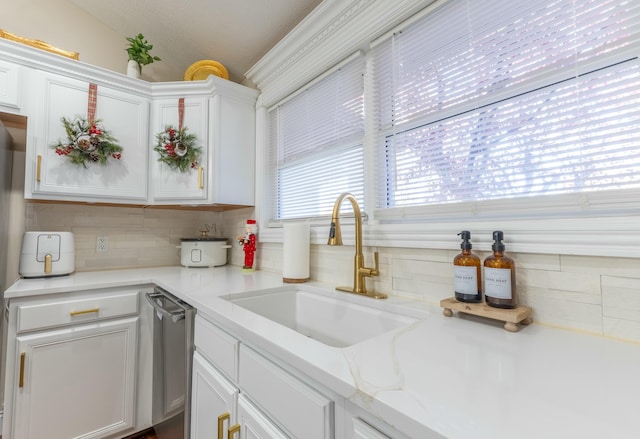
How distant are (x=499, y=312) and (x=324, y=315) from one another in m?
0.72

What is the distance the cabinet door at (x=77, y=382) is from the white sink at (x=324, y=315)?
2.74 ft

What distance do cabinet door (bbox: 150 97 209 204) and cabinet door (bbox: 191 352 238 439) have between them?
3.88 feet

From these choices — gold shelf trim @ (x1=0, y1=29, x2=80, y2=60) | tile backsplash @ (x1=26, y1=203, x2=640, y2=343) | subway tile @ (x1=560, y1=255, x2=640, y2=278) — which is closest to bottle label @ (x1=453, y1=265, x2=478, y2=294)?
tile backsplash @ (x1=26, y1=203, x2=640, y2=343)

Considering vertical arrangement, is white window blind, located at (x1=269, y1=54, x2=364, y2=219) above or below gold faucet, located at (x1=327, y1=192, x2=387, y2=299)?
above

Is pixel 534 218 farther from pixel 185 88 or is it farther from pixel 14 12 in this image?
pixel 14 12

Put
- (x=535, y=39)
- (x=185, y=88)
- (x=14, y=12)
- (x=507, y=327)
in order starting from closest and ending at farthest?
(x=507, y=327) → (x=535, y=39) → (x=14, y=12) → (x=185, y=88)

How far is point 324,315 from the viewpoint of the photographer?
1.30 m

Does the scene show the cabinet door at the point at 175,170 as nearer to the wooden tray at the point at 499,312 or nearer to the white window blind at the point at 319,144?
the white window blind at the point at 319,144

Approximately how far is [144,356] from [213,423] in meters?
0.89

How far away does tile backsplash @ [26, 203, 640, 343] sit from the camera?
2.40 ft

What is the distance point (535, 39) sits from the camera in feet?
2.99

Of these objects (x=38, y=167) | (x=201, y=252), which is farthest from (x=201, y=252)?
(x=38, y=167)

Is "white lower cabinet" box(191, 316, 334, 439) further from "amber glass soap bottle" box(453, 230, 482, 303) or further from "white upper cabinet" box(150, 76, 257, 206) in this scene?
"white upper cabinet" box(150, 76, 257, 206)

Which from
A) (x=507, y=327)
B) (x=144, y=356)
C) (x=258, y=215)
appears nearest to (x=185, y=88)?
(x=258, y=215)
